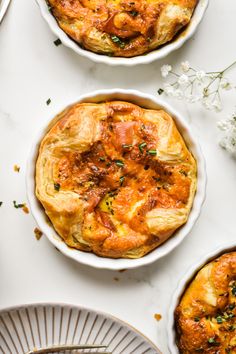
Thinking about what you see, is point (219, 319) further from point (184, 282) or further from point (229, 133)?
point (229, 133)

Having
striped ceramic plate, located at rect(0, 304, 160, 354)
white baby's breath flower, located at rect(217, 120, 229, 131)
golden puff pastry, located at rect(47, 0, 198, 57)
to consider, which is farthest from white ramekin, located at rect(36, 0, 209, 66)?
striped ceramic plate, located at rect(0, 304, 160, 354)

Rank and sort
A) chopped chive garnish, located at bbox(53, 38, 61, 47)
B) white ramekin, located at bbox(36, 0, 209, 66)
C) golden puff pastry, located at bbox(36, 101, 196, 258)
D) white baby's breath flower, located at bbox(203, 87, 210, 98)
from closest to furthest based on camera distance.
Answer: golden puff pastry, located at bbox(36, 101, 196, 258)
white ramekin, located at bbox(36, 0, 209, 66)
white baby's breath flower, located at bbox(203, 87, 210, 98)
chopped chive garnish, located at bbox(53, 38, 61, 47)

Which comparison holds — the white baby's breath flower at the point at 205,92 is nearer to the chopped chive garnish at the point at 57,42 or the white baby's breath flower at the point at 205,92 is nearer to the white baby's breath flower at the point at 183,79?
the white baby's breath flower at the point at 183,79

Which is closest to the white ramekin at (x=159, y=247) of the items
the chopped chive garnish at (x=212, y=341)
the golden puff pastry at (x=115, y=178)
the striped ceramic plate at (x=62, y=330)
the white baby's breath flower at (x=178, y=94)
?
Answer: the golden puff pastry at (x=115, y=178)

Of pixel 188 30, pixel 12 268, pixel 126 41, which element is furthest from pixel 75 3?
pixel 12 268

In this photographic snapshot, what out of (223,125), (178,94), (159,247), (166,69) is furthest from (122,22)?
(159,247)

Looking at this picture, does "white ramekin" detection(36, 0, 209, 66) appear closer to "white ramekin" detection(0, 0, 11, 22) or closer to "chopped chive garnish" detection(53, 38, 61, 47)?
"chopped chive garnish" detection(53, 38, 61, 47)
